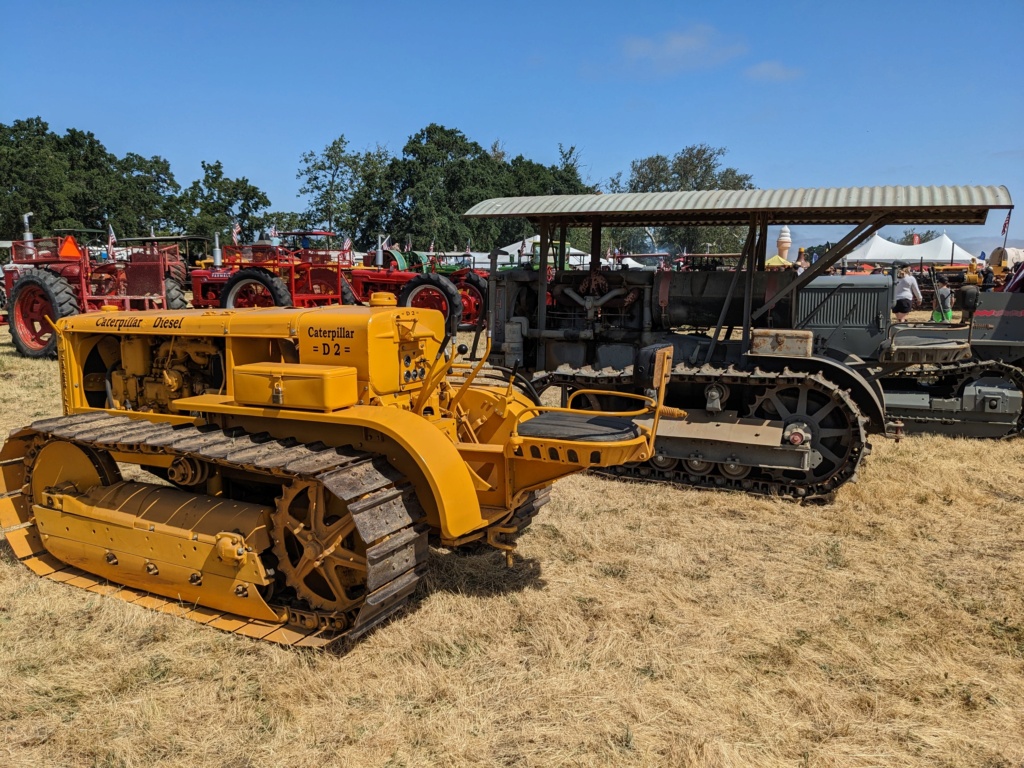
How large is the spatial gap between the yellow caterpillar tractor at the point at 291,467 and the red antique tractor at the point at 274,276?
8163mm

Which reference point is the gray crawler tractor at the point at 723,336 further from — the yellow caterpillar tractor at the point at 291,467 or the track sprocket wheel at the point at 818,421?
the yellow caterpillar tractor at the point at 291,467

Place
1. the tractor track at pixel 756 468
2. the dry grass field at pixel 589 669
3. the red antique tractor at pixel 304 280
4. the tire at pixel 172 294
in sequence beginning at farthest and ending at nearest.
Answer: the tire at pixel 172 294
the red antique tractor at pixel 304 280
the tractor track at pixel 756 468
the dry grass field at pixel 589 669

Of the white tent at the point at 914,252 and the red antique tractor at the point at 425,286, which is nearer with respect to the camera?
the red antique tractor at the point at 425,286

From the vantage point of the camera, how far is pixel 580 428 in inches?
171

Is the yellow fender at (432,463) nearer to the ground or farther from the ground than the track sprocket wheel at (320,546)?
farther from the ground

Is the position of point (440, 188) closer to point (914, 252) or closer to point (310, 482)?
point (914, 252)

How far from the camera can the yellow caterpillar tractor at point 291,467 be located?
13.0ft

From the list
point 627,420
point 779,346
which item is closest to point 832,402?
point 779,346

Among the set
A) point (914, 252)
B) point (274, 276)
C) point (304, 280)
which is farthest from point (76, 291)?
point (914, 252)

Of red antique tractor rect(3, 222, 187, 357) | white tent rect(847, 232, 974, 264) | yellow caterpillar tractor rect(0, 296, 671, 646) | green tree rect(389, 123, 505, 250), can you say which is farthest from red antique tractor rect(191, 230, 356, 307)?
green tree rect(389, 123, 505, 250)

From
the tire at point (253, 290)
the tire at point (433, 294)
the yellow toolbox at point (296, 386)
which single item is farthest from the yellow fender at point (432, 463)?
the tire at point (433, 294)

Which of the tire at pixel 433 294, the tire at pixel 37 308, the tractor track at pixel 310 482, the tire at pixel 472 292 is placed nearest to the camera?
the tractor track at pixel 310 482

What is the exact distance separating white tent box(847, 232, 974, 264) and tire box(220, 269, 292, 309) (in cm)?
2697

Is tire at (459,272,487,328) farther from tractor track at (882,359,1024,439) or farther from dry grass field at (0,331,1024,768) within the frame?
dry grass field at (0,331,1024,768)
